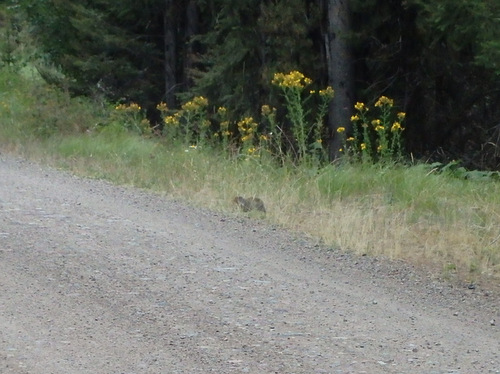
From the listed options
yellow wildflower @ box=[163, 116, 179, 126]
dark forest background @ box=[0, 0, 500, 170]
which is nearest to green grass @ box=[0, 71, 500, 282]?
yellow wildflower @ box=[163, 116, 179, 126]

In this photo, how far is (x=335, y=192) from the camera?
10250mm

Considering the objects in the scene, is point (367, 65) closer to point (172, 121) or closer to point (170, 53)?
point (172, 121)

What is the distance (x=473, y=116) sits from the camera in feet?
53.2

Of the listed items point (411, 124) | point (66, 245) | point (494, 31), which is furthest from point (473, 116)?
point (66, 245)

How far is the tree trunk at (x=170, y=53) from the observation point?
20672 millimetres

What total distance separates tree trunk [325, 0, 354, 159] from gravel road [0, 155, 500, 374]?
7231mm

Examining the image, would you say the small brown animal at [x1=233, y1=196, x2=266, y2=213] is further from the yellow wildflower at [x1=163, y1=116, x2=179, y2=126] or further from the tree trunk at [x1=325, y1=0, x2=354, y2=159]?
the tree trunk at [x1=325, y1=0, x2=354, y2=159]

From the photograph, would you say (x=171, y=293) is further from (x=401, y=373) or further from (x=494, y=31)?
(x=494, y=31)

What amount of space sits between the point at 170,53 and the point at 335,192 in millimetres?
11449

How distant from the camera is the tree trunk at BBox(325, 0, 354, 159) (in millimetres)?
15688

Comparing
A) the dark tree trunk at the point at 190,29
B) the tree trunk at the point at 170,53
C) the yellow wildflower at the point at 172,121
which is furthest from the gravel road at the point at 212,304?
the tree trunk at the point at 170,53

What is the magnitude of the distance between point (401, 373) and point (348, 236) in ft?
10.4

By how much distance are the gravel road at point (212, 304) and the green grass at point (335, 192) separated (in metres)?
0.43

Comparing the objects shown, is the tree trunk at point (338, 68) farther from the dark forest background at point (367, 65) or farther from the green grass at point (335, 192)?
the green grass at point (335, 192)
